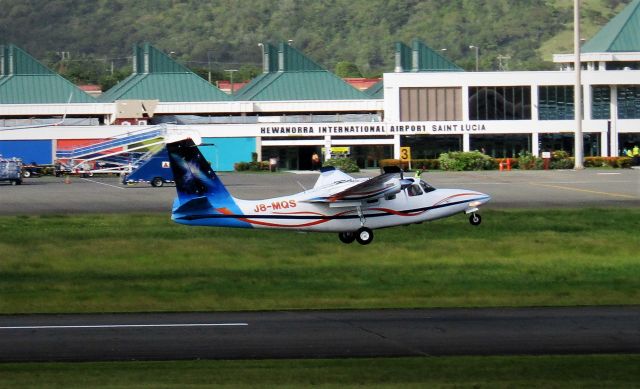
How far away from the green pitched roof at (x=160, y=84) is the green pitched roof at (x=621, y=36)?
114 feet

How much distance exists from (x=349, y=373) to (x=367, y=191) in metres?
19.3

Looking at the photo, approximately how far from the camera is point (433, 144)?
105 metres

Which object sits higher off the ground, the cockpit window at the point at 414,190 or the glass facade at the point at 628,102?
the glass facade at the point at 628,102

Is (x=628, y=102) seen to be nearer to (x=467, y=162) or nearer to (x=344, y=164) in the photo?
(x=467, y=162)

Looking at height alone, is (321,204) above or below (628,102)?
below

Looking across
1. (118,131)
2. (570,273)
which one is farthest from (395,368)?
(118,131)

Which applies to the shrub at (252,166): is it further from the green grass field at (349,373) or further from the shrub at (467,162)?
the green grass field at (349,373)

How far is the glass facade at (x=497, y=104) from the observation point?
104062mm

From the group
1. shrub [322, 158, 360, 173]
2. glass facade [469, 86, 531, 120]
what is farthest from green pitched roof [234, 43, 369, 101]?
shrub [322, 158, 360, 173]

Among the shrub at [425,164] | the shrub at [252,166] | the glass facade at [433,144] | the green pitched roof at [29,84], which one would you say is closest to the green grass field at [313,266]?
the shrub at [425,164]

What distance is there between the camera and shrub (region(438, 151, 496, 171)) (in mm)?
90188

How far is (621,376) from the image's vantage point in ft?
66.3

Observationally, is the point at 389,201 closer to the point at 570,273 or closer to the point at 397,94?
the point at 570,273

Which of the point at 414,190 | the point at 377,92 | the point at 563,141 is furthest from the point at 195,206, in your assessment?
the point at 377,92
